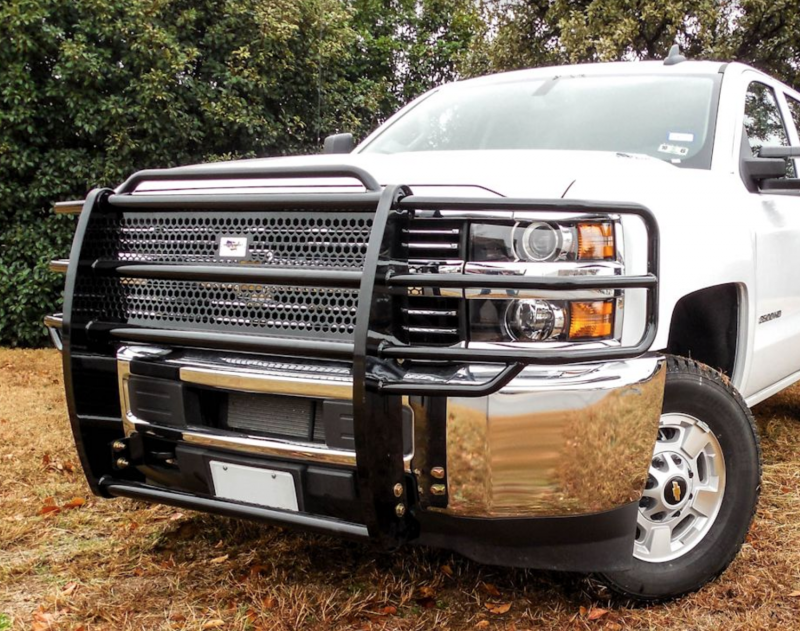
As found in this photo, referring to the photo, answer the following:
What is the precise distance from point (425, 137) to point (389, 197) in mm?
1951

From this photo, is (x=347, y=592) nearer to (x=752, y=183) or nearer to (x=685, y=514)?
(x=685, y=514)

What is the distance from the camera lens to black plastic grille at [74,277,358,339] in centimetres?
228

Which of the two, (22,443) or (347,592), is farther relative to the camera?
(22,443)

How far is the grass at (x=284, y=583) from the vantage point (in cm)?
259

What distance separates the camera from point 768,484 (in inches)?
153

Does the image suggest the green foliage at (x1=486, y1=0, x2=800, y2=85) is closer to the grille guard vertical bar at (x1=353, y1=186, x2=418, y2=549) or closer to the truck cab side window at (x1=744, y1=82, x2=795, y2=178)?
the truck cab side window at (x1=744, y1=82, x2=795, y2=178)

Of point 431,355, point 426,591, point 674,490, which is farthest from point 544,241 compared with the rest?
point 426,591

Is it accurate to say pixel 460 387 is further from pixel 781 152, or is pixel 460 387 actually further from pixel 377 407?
pixel 781 152

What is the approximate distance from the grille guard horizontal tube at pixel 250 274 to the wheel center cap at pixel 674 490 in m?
1.30

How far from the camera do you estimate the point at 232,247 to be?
2.42 meters

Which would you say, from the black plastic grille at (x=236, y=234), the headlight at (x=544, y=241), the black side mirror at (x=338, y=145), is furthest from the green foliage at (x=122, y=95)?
the headlight at (x=544, y=241)

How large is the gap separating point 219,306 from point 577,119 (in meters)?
1.94

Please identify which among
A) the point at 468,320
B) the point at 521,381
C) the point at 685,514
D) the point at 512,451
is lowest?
the point at 685,514

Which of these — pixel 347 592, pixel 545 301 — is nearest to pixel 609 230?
pixel 545 301
